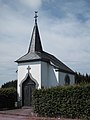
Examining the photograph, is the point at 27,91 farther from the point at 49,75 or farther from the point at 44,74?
the point at 49,75

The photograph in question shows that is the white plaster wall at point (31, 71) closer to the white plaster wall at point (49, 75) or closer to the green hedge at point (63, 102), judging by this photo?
the white plaster wall at point (49, 75)

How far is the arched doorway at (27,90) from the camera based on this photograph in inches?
1148

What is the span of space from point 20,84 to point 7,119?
36.8 ft

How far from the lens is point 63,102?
20391 millimetres

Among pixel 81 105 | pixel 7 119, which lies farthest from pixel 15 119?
pixel 81 105

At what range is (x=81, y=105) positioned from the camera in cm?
1930

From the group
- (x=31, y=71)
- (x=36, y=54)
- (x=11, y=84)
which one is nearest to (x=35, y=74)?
(x=31, y=71)

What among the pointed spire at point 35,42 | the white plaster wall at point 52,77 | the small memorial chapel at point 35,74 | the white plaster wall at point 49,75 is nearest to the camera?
the small memorial chapel at point 35,74

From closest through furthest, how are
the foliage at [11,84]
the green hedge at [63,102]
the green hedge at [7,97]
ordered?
the green hedge at [63,102] < the green hedge at [7,97] < the foliage at [11,84]

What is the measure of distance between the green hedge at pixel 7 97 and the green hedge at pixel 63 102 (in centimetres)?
714

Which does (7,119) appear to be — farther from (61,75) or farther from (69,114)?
(61,75)

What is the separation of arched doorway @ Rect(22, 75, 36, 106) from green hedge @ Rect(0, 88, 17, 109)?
Result: 1.05 meters

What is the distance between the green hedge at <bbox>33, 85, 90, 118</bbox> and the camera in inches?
757

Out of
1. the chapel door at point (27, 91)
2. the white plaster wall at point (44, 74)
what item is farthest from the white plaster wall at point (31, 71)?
the chapel door at point (27, 91)
